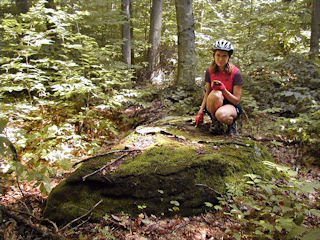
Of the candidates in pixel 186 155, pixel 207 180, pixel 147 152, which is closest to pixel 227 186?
pixel 207 180

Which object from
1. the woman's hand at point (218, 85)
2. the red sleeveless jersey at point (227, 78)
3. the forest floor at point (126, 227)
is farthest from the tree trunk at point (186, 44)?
the forest floor at point (126, 227)

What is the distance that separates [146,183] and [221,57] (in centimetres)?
229

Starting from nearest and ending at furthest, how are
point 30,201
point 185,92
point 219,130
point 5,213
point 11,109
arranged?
1. point 5,213
2. point 30,201
3. point 219,130
4. point 11,109
5. point 185,92

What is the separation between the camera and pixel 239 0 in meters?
10.2

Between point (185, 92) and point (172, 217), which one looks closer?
point (172, 217)

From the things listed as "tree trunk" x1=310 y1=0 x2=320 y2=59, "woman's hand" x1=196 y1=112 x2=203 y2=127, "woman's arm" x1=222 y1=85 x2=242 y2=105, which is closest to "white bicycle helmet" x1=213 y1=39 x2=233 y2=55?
"woman's arm" x1=222 y1=85 x2=242 y2=105

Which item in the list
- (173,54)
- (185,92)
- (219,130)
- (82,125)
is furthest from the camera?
(173,54)

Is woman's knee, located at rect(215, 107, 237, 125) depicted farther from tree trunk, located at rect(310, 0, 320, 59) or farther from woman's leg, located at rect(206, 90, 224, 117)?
tree trunk, located at rect(310, 0, 320, 59)

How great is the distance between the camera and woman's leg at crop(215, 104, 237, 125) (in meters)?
3.56

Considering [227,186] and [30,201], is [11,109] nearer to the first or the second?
[30,201]

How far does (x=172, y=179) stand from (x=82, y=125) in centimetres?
364

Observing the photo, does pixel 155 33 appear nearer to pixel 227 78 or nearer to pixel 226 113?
pixel 227 78

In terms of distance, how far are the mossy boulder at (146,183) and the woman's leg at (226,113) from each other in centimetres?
74

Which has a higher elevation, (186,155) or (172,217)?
(186,155)
